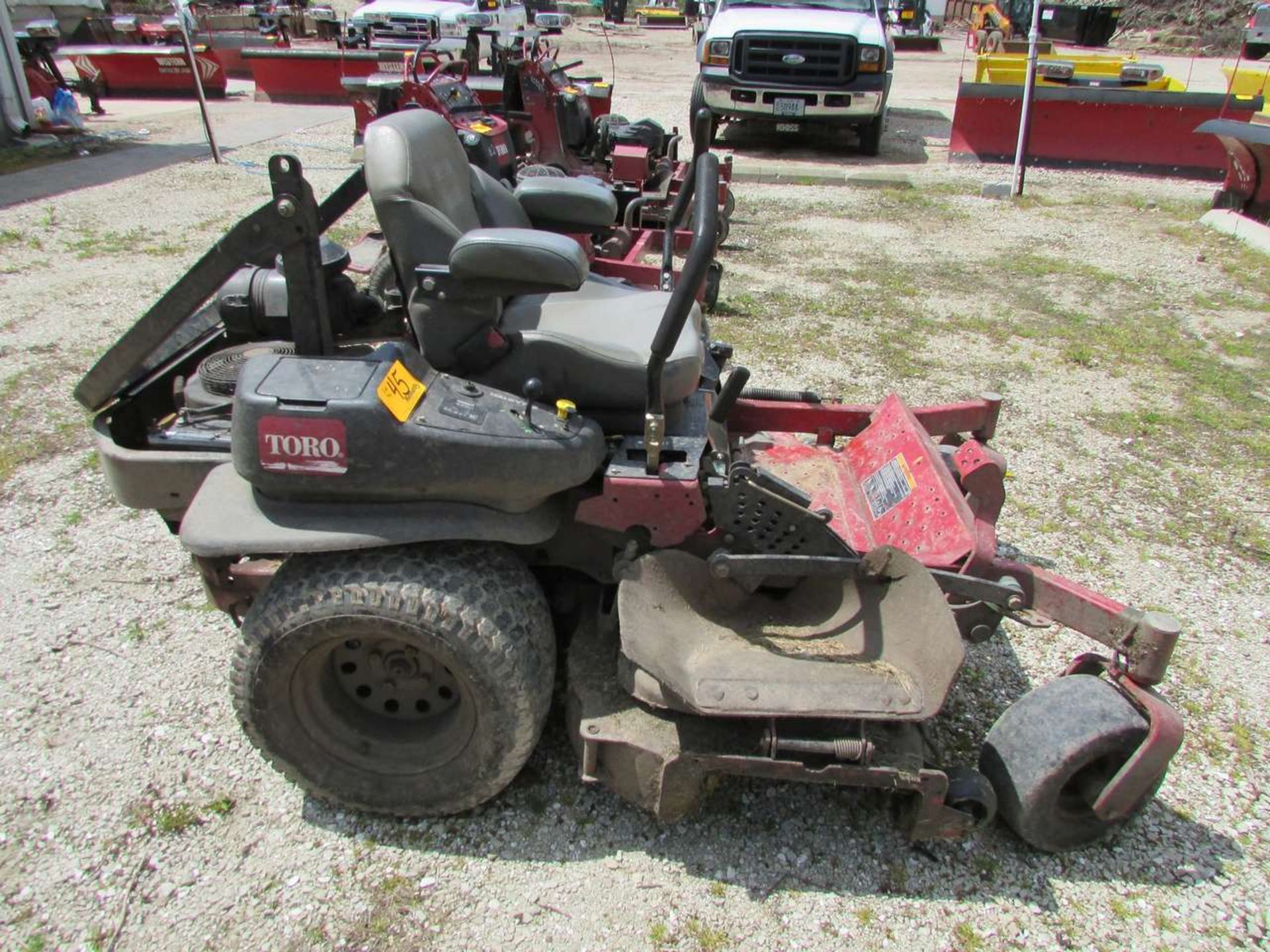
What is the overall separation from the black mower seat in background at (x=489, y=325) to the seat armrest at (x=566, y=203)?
0.61 meters

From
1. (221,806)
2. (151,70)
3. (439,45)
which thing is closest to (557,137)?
(439,45)

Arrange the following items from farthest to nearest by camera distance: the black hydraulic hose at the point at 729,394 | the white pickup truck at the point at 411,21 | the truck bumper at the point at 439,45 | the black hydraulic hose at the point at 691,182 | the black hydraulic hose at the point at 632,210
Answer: the white pickup truck at the point at 411,21 < the truck bumper at the point at 439,45 < the black hydraulic hose at the point at 632,210 < the black hydraulic hose at the point at 729,394 < the black hydraulic hose at the point at 691,182

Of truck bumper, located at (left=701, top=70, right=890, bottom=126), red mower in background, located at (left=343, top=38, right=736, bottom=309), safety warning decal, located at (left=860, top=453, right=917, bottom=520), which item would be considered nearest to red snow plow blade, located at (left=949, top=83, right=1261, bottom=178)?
truck bumper, located at (left=701, top=70, right=890, bottom=126)

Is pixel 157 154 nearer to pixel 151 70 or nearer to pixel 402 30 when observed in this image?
pixel 402 30

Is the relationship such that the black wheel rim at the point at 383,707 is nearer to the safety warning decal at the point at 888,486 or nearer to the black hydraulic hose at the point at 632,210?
the safety warning decal at the point at 888,486

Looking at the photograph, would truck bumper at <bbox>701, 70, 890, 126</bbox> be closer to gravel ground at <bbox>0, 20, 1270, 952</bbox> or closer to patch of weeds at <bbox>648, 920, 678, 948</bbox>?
gravel ground at <bbox>0, 20, 1270, 952</bbox>

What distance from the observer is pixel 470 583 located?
216cm

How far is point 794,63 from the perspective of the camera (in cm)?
1046

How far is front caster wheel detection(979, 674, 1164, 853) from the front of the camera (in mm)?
2211

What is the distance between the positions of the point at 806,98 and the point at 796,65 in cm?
37

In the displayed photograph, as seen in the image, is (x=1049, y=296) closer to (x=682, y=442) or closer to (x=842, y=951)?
(x=682, y=442)

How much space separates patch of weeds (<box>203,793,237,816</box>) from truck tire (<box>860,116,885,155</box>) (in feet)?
35.3

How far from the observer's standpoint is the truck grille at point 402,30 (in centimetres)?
1460

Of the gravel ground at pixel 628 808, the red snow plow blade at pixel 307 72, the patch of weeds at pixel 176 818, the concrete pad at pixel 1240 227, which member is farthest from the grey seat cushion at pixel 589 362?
the red snow plow blade at pixel 307 72
